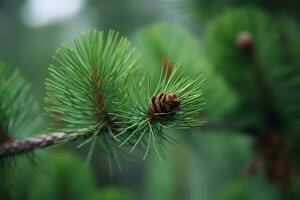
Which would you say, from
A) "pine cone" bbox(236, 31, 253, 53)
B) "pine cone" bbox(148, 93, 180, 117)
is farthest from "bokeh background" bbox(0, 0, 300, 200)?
"pine cone" bbox(148, 93, 180, 117)

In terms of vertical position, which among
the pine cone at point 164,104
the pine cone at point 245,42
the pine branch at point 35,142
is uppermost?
the pine cone at point 245,42

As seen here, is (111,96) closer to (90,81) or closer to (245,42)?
(90,81)

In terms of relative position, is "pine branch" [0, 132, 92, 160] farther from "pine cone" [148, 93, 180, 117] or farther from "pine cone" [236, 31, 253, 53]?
"pine cone" [236, 31, 253, 53]

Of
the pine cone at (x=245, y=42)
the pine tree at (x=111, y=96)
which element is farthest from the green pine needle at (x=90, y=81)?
the pine cone at (x=245, y=42)

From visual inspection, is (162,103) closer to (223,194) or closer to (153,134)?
(153,134)

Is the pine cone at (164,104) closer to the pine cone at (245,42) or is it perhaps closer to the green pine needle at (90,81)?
A: the green pine needle at (90,81)

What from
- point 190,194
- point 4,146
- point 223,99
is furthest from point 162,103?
point 190,194

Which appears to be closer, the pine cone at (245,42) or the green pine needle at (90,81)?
the green pine needle at (90,81)

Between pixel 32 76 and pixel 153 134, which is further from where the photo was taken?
pixel 32 76

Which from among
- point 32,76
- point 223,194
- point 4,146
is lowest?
point 223,194
